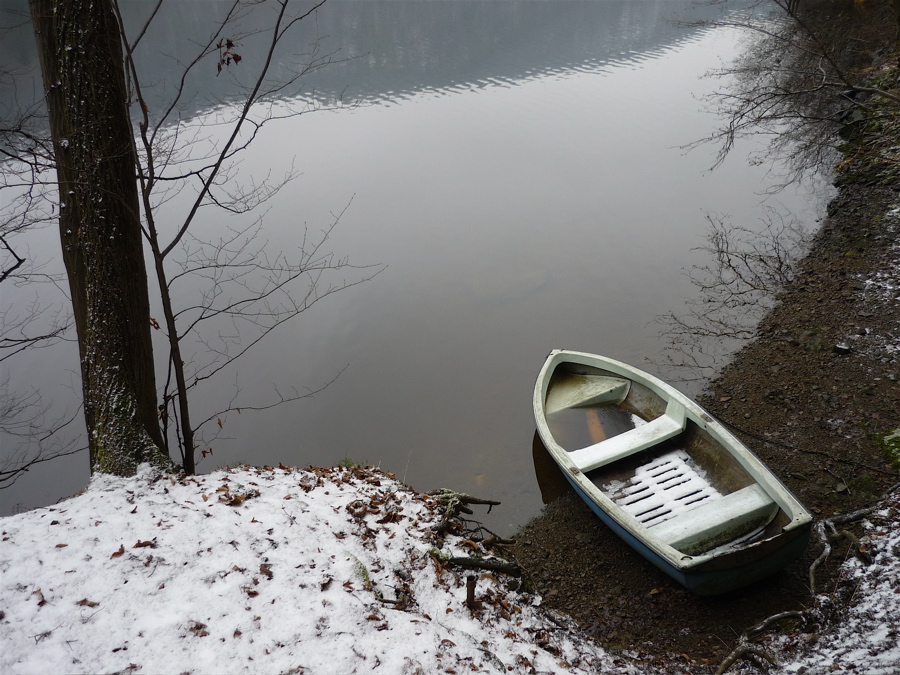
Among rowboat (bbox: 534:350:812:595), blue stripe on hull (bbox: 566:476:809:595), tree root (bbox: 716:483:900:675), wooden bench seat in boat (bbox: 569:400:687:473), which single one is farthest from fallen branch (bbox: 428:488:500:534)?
tree root (bbox: 716:483:900:675)

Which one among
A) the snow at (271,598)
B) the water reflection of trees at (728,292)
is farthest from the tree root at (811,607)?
the water reflection of trees at (728,292)

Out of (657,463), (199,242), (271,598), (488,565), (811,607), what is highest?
(199,242)

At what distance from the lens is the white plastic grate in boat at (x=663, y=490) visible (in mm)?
5480

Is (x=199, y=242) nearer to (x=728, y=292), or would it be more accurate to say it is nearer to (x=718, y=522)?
(x=718, y=522)

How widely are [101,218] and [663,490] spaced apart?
5.60m

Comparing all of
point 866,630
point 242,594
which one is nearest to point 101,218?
point 242,594

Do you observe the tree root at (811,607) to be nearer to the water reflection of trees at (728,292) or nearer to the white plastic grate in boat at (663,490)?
the white plastic grate in boat at (663,490)

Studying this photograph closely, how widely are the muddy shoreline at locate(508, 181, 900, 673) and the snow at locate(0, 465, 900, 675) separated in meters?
0.68

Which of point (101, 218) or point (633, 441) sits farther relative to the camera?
point (633, 441)

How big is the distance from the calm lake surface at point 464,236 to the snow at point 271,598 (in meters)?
2.42

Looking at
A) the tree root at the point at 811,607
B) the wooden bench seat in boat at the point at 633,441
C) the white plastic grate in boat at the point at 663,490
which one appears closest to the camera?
the tree root at the point at 811,607

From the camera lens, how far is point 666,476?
589 cm

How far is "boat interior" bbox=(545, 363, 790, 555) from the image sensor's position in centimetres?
500

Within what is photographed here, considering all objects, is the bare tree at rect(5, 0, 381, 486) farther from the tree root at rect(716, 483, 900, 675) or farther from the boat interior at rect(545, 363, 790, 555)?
the tree root at rect(716, 483, 900, 675)
